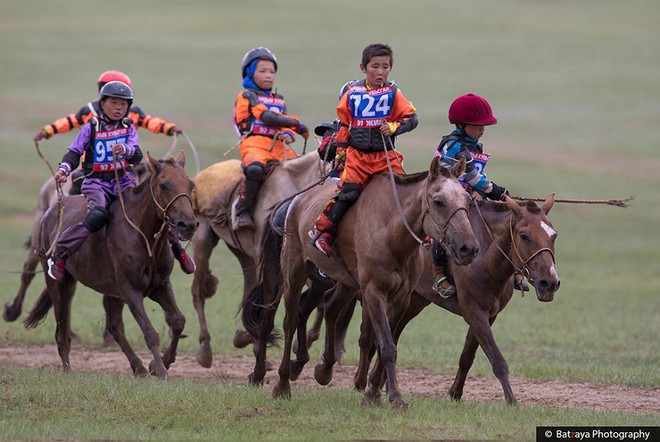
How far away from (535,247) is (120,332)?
15.7 ft

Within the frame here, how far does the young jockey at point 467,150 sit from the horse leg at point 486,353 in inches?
17.4

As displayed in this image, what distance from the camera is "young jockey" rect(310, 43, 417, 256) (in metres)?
9.77

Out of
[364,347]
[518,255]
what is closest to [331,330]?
[364,347]

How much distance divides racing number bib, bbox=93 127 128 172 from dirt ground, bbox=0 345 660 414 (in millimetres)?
2501

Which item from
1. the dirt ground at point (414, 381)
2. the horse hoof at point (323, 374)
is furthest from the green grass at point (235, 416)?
the dirt ground at point (414, 381)

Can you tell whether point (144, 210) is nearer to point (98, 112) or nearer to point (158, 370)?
point (158, 370)

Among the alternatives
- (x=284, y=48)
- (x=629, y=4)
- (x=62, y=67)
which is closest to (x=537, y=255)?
(x=62, y=67)

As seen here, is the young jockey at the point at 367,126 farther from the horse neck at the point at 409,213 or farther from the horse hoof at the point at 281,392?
the horse hoof at the point at 281,392

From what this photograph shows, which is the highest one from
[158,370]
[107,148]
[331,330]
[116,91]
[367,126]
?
[116,91]

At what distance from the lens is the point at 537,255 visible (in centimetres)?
973

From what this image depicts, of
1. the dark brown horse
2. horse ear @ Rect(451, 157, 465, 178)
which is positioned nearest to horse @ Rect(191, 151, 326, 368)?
the dark brown horse

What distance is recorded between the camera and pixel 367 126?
9.80 m

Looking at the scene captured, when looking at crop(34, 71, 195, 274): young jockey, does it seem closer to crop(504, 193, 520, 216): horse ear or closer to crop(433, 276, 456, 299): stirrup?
crop(433, 276, 456, 299): stirrup

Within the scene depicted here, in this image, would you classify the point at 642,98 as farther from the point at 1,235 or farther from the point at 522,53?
the point at 1,235
